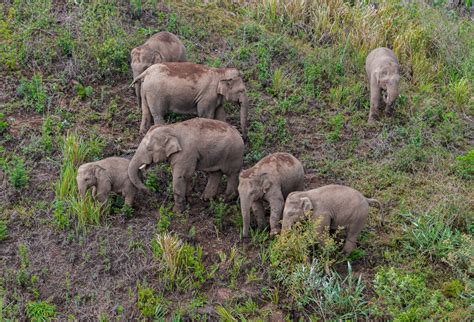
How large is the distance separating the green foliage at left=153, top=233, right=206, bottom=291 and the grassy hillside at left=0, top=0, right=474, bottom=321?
2cm

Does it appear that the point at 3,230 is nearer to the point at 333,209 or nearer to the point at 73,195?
the point at 73,195

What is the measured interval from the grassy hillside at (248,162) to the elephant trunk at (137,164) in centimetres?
40

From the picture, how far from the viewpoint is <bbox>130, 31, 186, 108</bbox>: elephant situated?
1064 cm

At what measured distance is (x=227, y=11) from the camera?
14.2 m

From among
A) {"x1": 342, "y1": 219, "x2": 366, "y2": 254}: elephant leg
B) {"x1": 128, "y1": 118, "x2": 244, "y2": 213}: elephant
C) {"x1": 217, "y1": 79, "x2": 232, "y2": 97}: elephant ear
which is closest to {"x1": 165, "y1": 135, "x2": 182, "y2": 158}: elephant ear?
{"x1": 128, "y1": 118, "x2": 244, "y2": 213}: elephant

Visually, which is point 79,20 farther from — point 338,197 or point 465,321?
point 465,321

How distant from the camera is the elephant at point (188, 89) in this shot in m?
9.79

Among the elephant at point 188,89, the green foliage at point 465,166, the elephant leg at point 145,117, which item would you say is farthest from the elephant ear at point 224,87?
the green foliage at point 465,166

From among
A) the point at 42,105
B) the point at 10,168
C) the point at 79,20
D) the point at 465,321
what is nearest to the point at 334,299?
the point at 465,321

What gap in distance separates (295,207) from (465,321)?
2.31 m

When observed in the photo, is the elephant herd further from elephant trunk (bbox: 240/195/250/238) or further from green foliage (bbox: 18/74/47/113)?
green foliage (bbox: 18/74/47/113)

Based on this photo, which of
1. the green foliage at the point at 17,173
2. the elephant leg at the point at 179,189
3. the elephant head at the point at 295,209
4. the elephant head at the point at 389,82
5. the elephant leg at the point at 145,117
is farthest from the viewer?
the elephant head at the point at 389,82

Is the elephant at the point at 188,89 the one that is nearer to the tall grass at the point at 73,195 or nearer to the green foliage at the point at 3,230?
the tall grass at the point at 73,195

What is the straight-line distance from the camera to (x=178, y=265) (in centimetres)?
786
